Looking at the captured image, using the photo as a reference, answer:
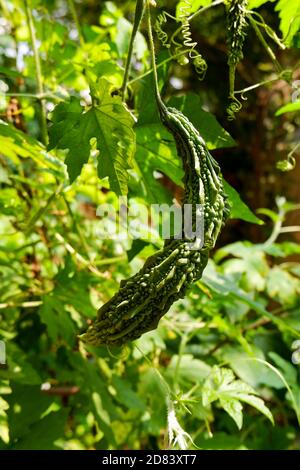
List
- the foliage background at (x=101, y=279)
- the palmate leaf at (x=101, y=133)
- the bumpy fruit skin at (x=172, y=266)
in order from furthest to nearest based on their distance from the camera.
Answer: the foliage background at (x=101, y=279)
the palmate leaf at (x=101, y=133)
the bumpy fruit skin at (x=172, y=266)

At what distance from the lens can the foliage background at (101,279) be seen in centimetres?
111

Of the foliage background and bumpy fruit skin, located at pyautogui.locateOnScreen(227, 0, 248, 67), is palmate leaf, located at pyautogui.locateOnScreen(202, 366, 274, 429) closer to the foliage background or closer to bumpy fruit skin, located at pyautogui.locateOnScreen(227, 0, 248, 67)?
the foliage background

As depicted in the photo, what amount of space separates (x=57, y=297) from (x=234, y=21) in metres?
0.77

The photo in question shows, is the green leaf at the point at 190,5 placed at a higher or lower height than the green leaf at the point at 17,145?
higher

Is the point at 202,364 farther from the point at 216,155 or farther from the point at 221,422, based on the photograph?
the point at 216,155

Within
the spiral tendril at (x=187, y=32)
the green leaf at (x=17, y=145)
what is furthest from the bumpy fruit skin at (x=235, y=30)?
the green leaf at (x=17, y=145)

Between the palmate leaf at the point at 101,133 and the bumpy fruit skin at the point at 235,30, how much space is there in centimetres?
18

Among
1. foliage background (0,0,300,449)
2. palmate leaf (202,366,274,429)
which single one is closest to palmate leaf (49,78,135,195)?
foliage background (0,0,300,449)

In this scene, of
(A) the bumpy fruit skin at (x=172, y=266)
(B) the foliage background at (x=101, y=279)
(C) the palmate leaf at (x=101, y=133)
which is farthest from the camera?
(B) the foliage background at (x=101, y=279)

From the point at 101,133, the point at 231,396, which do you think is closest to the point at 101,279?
the point at 231,396

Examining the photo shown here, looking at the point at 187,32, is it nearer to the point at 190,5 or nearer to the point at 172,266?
the point at 190,5

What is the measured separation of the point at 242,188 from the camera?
15.2 ft

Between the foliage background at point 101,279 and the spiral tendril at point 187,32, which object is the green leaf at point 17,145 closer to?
the foliage background at point 101,279

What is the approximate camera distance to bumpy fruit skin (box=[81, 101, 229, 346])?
2.77 ft
